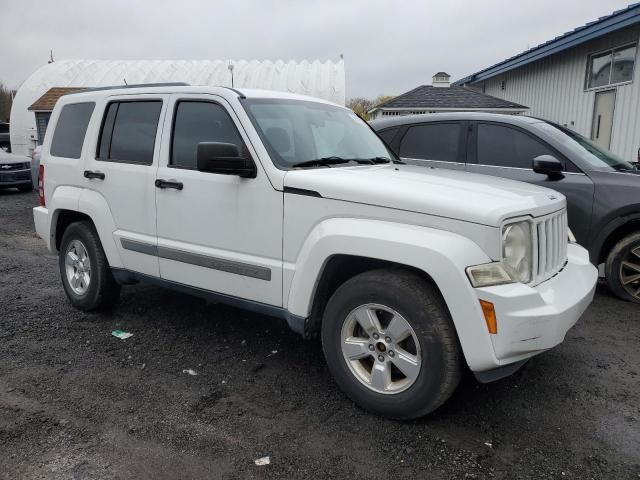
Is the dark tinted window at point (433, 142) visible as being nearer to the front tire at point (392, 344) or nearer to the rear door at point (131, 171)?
the rear door at point (131, 171)

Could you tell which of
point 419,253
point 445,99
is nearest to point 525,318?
point 419,253

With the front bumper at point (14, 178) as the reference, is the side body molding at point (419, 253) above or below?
above

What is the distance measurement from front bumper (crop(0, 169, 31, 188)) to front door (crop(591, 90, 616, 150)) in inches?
582

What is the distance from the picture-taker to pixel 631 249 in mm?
5094

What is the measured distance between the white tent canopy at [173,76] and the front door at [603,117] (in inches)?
483

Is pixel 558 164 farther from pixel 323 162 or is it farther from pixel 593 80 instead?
pixel 593 80

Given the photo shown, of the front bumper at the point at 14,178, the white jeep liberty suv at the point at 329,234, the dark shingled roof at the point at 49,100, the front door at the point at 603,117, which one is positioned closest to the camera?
the white jeep liberty suv at the point at 329,234

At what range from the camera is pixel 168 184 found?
12.8 feet

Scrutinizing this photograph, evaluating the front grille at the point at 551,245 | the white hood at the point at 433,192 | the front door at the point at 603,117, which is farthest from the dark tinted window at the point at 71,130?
the front door at the point at 603,117

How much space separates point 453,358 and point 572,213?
3207mm

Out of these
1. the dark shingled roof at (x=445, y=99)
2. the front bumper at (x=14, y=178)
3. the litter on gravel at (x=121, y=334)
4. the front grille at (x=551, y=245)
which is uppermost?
the dark shingled roof at (x=445, y=99)

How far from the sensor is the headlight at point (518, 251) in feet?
9.02

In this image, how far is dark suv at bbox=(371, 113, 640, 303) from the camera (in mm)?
5109

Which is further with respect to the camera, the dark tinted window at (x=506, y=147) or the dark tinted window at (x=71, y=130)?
the dark tinted window at (x=506, y=147)
